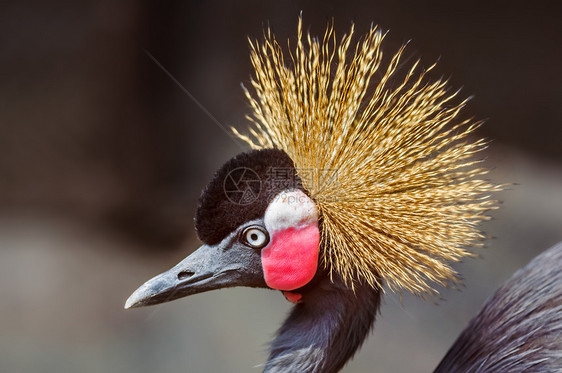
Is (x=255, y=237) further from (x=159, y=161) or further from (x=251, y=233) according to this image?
(x=159, y=161)

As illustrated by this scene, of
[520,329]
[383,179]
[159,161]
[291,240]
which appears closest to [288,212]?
[291,240]

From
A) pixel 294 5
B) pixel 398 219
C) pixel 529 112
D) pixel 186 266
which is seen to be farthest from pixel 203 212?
pixel 529 112

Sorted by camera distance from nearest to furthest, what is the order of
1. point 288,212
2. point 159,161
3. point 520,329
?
point 288,212, point 520,329, point 159,161

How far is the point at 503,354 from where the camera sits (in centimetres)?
103

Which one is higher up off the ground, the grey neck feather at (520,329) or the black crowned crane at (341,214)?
the black crowned crane at (341,214)

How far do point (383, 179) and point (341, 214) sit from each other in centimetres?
10

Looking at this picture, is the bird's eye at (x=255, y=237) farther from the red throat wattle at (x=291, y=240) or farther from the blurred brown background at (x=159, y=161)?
the blurred brown background at (x=159, y=161)

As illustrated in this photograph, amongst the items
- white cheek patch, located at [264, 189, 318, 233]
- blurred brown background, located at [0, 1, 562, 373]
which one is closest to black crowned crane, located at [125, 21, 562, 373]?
Result: white cheek patch, located at [264, 189, 318, 233]

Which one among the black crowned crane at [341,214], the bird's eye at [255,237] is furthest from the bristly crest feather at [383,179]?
the bird's eye at [255,237]

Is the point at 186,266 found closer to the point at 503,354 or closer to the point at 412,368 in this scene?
the point at 503,354

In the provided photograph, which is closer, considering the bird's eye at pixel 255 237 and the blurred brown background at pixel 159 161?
the bird's eye at pixel 255 237

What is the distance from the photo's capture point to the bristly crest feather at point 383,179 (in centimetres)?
91

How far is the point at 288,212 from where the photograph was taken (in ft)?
2.88

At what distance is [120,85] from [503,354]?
186 cm
